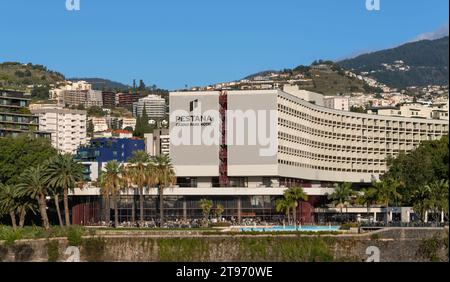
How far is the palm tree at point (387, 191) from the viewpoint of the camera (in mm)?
143875

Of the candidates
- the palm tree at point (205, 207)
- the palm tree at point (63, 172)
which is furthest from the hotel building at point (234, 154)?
the palm tree at point (63, 172)

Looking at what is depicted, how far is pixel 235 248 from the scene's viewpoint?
96.4m

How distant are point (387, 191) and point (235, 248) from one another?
51.5 m

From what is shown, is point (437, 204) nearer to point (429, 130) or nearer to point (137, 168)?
point (137, 168)

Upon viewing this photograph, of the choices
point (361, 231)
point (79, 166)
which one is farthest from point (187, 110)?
point (361, 231)

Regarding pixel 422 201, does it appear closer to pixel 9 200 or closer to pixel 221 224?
pixel 221 224

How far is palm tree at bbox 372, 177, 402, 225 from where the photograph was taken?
472ft

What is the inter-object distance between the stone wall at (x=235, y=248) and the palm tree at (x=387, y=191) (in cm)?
4701

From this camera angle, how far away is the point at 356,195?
15538 centimetres

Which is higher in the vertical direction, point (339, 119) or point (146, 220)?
point (339, 119)

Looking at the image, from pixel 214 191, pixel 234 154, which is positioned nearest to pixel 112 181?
pixel 214 191

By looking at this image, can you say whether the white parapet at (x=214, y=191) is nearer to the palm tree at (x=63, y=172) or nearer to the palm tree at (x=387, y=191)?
the palm tree at (x=387, y=191)

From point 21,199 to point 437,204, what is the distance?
4680 centimetres

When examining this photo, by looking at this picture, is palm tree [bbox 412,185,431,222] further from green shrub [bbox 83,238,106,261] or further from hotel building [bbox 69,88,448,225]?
green shrub [bbox 83,238,106,261]
